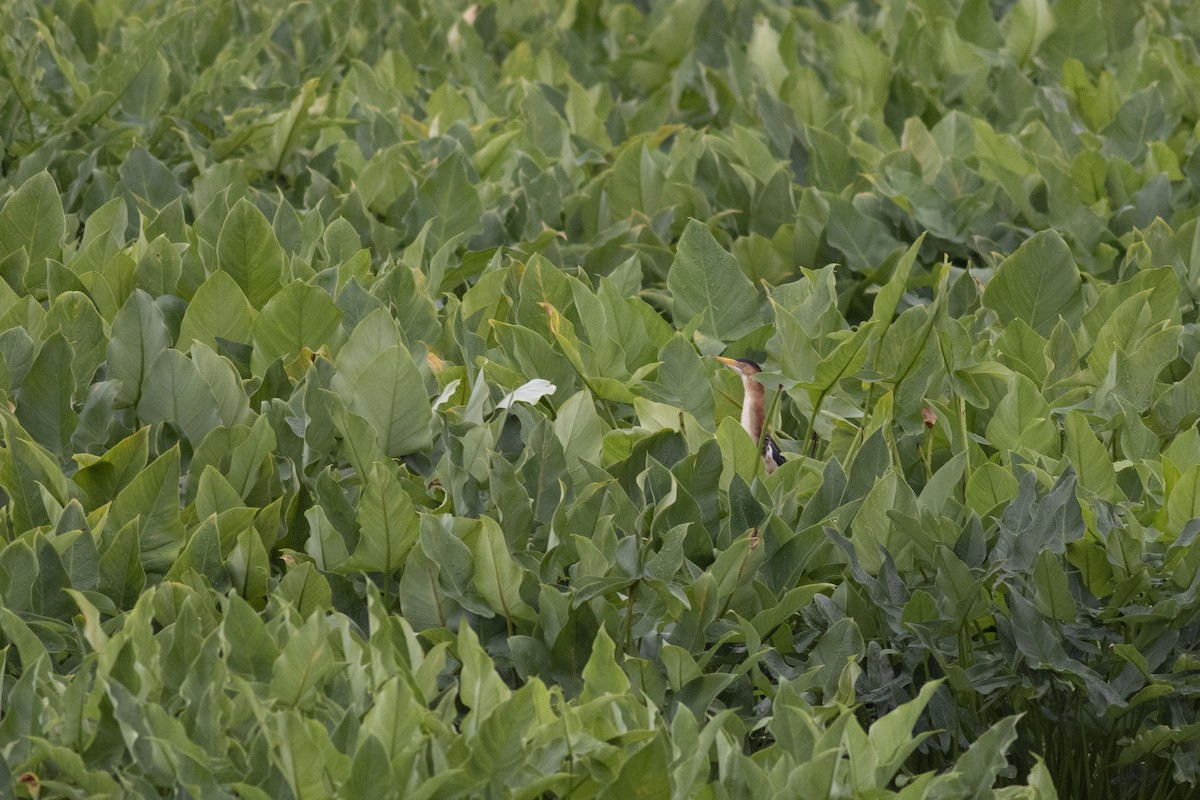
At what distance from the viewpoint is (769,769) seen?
1935mm

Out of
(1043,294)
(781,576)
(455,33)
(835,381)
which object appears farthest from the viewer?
(455,33)

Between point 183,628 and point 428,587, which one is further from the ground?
point 183,628

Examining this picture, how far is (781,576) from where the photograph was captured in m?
2.35

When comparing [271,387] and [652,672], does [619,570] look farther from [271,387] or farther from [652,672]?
[271,387]

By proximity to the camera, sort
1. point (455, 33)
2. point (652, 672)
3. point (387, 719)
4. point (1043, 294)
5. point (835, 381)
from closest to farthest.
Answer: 1. point (387, 719)
2. point (652, 672)
3. point (835, 381)
4. point (1043, 294)
5. point (455, 33)

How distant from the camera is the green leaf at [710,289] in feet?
9.70

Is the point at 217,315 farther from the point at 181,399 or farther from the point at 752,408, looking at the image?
the point at 752,408

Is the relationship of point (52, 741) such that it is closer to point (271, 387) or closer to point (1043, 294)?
point (271, 387)

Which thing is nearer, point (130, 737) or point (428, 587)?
point (130, 737)

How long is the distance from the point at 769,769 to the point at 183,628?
0.78 meters

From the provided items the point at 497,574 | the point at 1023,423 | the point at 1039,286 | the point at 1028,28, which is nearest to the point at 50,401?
the point at 497,574

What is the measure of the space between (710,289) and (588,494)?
83 centimetres

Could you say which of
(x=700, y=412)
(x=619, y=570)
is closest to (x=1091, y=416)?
(x=700, y=412)

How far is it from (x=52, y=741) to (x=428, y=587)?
56cm
